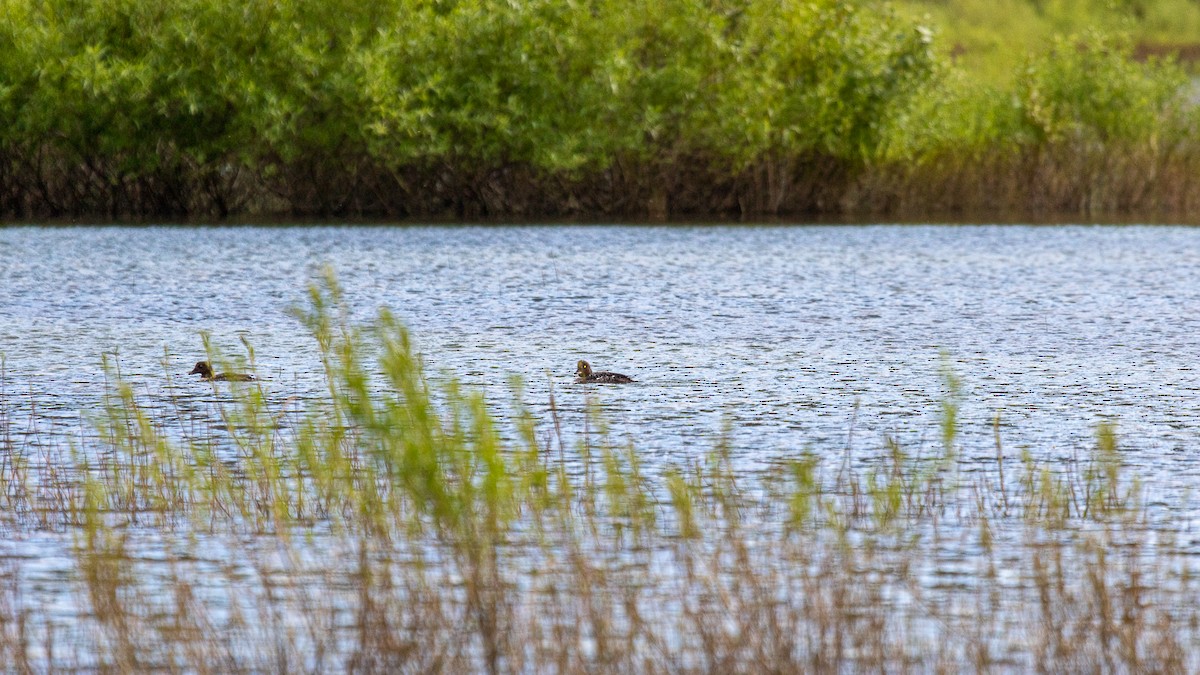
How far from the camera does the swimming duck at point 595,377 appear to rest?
41.0ft

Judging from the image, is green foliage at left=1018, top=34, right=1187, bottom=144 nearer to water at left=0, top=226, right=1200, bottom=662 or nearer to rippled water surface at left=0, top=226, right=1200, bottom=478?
rippled water surface at left=0, top=226, right=1200, bottom=478

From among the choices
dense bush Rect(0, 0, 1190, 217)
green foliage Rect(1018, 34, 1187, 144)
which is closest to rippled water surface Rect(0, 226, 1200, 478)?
dense bush Rect(0, 0, 1190, 217)

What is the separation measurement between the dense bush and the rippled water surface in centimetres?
386

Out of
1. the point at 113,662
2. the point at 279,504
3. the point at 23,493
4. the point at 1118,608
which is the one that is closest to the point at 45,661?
the point at 113,662

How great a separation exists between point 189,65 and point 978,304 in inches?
768

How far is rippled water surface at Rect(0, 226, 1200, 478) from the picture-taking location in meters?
11.2

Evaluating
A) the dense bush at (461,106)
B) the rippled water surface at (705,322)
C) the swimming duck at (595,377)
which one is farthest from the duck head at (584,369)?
the dense bush at (461,106)

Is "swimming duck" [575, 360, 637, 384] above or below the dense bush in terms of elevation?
below

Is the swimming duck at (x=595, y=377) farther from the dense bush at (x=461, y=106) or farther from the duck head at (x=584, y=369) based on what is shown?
the dense bush at (x=461, y=106)

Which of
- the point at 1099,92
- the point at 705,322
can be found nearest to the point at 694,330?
the point at 705,322

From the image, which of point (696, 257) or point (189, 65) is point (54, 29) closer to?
point (189, 65)

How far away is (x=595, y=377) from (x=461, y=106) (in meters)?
23.8

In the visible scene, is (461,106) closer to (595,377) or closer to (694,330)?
(694,330)

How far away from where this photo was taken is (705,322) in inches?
684
